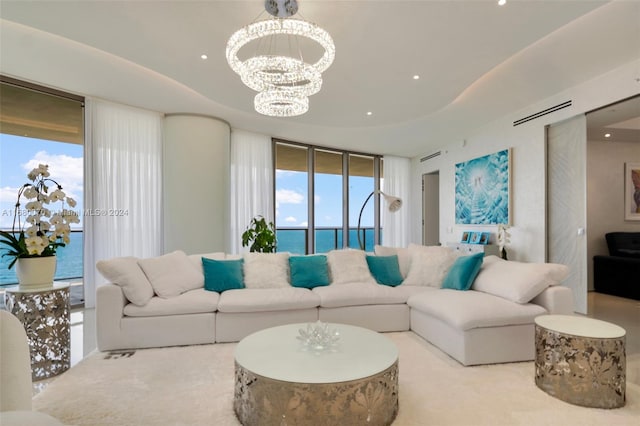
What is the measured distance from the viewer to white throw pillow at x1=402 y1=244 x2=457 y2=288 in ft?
12.7

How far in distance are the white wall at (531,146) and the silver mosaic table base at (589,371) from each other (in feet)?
10.4

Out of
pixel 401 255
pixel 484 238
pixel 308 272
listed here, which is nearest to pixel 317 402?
pixel 308 272

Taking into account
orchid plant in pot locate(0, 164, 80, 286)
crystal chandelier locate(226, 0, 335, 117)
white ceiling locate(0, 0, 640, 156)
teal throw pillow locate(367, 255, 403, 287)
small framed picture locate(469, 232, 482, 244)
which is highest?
white ceiling locate(0, 0, 640, 156)

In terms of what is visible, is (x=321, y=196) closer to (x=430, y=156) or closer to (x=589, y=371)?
(x=430, y=156)

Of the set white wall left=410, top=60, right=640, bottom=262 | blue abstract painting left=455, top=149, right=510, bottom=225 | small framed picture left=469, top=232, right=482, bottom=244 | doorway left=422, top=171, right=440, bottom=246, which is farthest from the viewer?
doorway left=422, top=171, right=440, bottom=246

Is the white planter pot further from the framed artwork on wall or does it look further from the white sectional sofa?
the framed artwork on wall

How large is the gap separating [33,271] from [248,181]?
4.20 metres

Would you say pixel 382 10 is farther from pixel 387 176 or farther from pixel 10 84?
pixel 387 176

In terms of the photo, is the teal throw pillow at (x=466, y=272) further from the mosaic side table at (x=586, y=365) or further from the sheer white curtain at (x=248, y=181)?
the sheer white curtain at (x=248, y=181)

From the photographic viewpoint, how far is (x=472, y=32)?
9.84ft

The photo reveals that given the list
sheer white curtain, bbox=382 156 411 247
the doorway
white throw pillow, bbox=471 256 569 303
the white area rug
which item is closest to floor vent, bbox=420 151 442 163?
the doorway

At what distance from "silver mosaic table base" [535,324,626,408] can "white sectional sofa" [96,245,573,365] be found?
58cm

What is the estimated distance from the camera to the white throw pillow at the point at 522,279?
9.58 ft

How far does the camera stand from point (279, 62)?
269 cm
